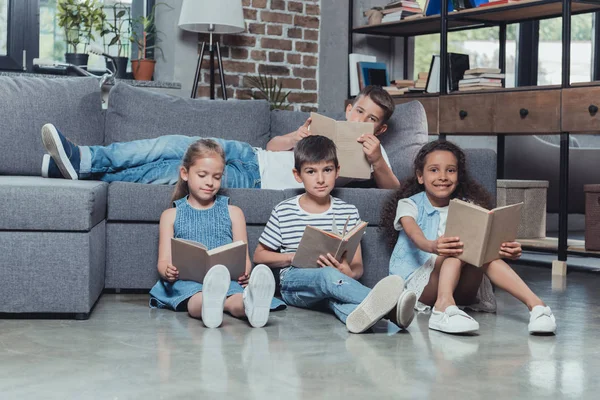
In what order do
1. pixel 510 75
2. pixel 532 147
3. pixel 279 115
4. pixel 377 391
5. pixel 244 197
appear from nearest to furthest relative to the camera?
1. pixel 377 391
2. pixel 244 197
3. pixel 279 115
4. pixel 532 147
5. pixel 510 75

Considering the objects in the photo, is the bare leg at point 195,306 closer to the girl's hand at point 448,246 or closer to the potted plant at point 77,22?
the girl's hand at point 448,246

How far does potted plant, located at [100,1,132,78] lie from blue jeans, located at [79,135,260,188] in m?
1.83

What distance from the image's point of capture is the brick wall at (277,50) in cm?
528

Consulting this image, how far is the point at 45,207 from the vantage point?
2.61m

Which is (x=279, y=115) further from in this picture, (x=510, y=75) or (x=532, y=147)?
(x=510, y=75)

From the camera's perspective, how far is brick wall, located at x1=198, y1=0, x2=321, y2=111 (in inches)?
208

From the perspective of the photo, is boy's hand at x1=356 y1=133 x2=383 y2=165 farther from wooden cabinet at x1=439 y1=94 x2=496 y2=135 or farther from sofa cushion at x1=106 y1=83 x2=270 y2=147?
wooden cabinet at x1=439 y1=94 x2=496 y2=135

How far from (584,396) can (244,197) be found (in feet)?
5.46

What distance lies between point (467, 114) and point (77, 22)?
2343mm

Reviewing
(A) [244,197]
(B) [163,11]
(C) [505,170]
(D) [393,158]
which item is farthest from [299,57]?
(A) [244,197]

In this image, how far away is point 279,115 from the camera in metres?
3.98

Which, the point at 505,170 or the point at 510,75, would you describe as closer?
the point at 505,170

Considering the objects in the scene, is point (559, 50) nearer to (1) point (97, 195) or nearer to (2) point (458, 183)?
(2) point (458, 183)

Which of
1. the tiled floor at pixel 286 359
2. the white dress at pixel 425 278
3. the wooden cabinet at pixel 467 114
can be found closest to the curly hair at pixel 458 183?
the white dress at pixel 425 278
